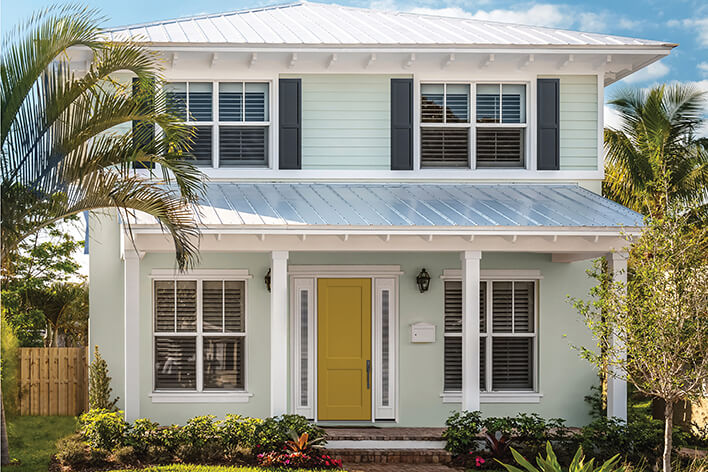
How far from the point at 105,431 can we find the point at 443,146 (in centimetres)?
694

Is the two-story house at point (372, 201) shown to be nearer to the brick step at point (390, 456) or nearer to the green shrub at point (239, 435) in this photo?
the brick step at point (390, 456)

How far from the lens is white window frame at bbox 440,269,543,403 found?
12.1 metres

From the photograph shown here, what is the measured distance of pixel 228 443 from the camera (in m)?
9.77

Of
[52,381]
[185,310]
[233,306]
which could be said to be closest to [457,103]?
[233,306]

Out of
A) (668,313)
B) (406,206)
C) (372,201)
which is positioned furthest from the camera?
(372,201)

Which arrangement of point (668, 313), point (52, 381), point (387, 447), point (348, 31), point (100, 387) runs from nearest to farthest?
point (668, 313) → point (387, 447) → point (100, 387) → point (348, 31) → point (52, 381)

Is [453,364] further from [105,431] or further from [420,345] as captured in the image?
[105,431]

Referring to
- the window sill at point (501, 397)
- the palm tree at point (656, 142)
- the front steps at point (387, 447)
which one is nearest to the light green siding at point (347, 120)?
the window sill at point (501, 397)

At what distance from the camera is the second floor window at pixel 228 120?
12.2 m

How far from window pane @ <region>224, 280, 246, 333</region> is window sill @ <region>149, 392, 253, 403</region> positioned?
103cm

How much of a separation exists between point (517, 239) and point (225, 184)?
4824 mm

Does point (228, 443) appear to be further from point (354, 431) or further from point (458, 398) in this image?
point (458, 398)

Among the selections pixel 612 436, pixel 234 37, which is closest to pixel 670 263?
pixel 612 436

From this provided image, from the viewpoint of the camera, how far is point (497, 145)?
12.6 m
